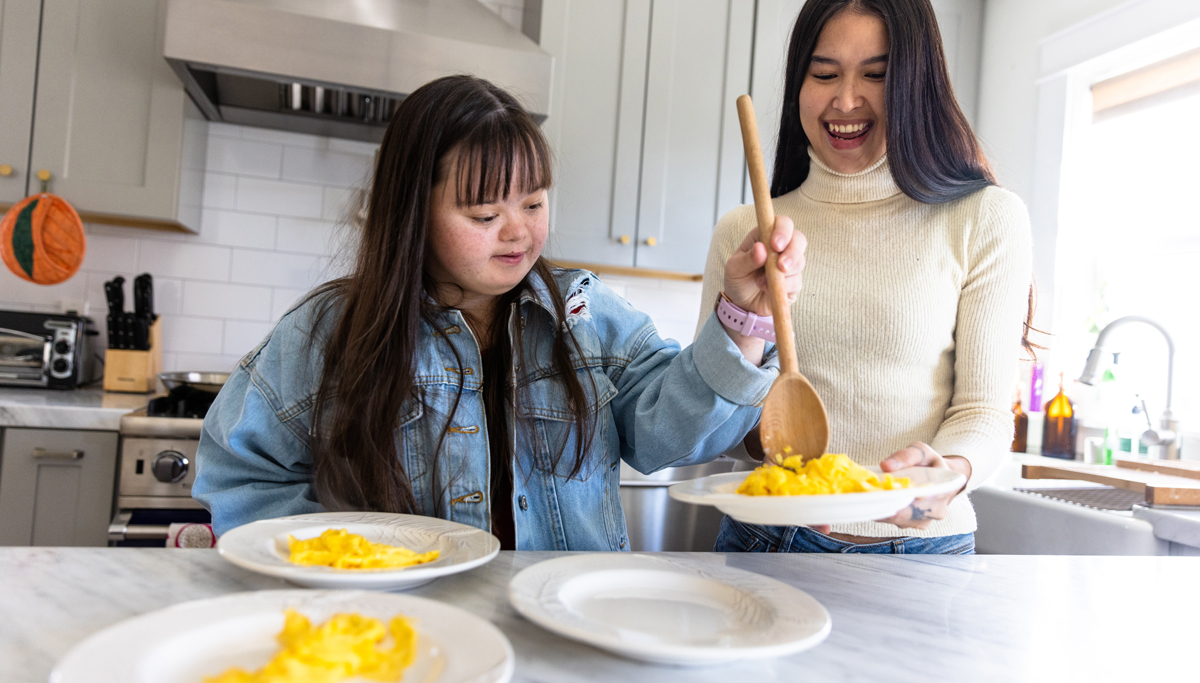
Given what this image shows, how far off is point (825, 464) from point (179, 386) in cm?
191

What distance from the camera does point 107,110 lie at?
7.38 feet

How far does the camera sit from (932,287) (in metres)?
1.09

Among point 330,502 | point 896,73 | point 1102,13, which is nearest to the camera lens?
point 330,502

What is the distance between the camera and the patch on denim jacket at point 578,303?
108 centimetres

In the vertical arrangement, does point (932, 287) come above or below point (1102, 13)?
below

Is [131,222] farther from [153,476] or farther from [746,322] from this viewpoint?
[746,322]

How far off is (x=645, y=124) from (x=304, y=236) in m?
1.20

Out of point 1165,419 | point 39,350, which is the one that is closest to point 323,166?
point 39,350

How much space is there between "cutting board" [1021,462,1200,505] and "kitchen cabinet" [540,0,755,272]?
1.29 m

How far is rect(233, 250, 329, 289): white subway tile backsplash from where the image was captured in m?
2.62

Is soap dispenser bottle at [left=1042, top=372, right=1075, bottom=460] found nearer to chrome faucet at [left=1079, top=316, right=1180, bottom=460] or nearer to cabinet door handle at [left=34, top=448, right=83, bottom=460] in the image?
chrome faucet at [left=1079, top=316, right=1180, bottom=460]

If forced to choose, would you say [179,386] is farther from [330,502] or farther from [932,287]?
[932,287]

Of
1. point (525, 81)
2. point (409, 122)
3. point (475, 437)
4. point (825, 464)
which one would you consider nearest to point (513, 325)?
point (475, 437)

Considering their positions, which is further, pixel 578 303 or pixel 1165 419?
pixel 1165 419
